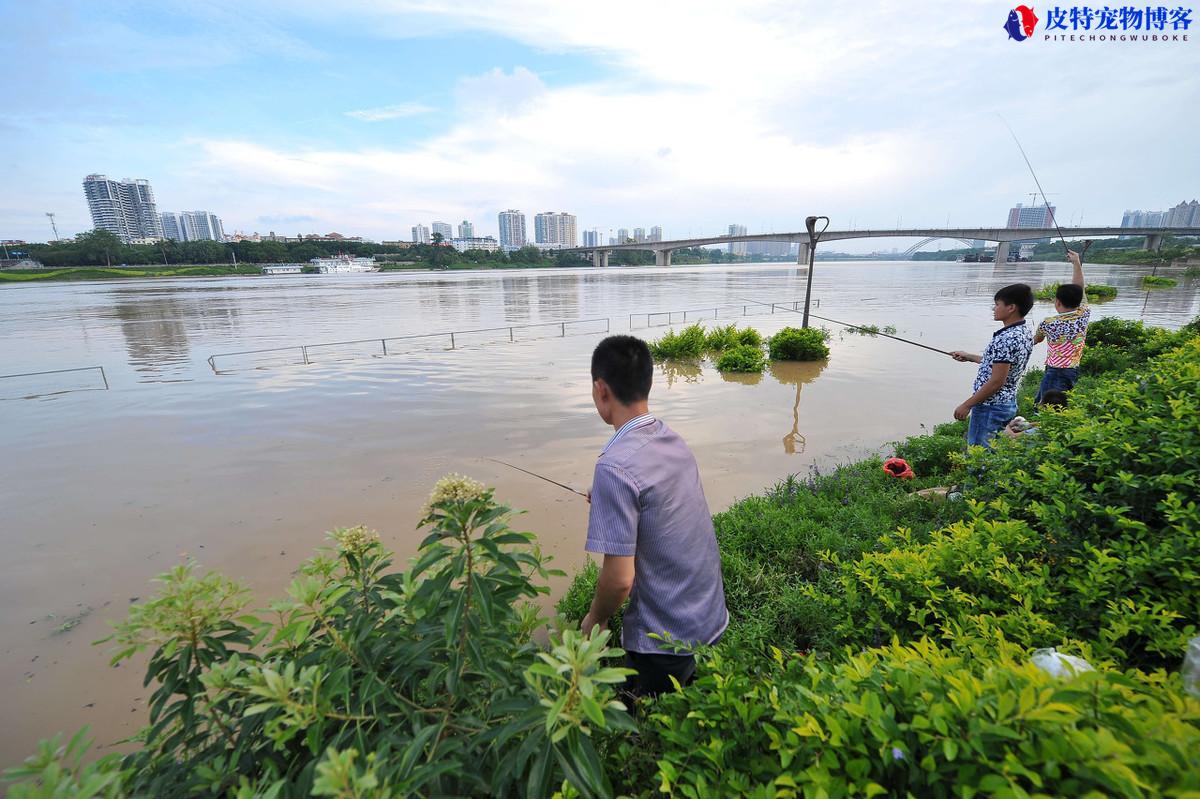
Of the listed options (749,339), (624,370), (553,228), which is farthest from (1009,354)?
(553,228)

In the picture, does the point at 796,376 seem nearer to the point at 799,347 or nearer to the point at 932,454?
the point at 799,347

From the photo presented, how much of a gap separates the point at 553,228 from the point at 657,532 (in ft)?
576

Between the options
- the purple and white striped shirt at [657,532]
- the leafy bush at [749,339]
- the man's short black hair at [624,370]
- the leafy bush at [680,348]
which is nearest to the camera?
the purple and white striped shirt at [657,532]

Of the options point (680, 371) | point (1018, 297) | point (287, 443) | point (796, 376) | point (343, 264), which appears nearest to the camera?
point (1018, 297)

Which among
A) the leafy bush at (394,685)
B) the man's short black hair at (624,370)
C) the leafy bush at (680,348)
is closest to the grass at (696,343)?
the leafy bush at (680,348)

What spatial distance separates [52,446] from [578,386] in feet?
29.1

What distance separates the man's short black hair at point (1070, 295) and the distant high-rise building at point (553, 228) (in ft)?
548

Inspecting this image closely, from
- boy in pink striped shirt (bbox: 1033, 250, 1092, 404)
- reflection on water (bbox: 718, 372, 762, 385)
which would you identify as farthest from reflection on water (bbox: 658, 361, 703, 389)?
boy in pink striped shirt (bbox: 1033, 250, 1092, 404)

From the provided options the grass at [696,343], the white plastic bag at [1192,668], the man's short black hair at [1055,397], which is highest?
the white plastic bag at [1192,668]

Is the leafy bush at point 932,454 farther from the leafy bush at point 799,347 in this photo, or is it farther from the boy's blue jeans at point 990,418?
the leafy bush at point 799,347

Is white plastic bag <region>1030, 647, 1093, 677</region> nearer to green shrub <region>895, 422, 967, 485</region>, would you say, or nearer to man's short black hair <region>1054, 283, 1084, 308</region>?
green shrub <region>895, 422, 967, 485</region>

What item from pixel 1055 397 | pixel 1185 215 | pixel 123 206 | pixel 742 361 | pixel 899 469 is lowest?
pixel 742 361

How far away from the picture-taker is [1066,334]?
537 cm

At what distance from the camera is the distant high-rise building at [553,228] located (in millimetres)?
166125
